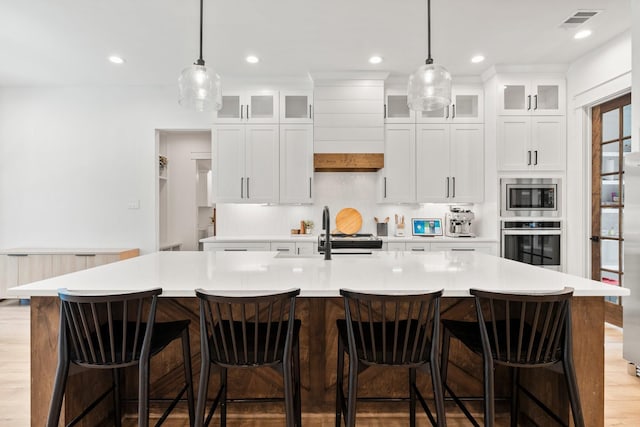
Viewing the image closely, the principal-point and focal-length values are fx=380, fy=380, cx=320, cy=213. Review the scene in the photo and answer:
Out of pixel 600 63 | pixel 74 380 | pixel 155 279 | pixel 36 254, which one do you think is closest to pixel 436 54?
pixel 600 63

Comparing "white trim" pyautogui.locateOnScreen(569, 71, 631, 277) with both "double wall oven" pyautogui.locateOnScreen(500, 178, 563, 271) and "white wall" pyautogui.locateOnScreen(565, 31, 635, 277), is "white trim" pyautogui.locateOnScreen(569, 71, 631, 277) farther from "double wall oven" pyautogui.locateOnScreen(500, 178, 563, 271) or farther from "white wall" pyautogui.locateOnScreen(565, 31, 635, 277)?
"double wall oven" pyautogui.locateOnScreen(500, 178, 563, 271)

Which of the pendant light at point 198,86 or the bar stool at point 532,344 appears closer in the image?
the bar stool at point 532,344

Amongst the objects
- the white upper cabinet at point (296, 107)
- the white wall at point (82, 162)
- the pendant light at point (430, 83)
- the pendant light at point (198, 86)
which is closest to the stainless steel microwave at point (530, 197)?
the white upper cabinet at point (296, 107)

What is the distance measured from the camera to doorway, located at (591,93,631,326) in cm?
364

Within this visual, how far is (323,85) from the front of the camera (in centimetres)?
449

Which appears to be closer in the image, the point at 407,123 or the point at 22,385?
the point at 22,385

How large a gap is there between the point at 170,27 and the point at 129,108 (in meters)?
1.92

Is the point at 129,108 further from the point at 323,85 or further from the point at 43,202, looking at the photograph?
the point at 323,85

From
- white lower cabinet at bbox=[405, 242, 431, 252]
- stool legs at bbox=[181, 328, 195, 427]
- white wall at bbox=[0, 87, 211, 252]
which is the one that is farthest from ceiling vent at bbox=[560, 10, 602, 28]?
white wall at bbox=[0, 87, 211, 252]

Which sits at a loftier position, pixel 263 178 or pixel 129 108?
pixel 129 108

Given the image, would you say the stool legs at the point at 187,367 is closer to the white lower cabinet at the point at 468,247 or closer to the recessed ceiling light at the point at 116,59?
the white lower cabinet at the point at 468,247

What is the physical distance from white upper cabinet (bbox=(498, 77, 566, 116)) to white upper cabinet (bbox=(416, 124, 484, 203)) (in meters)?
0.39

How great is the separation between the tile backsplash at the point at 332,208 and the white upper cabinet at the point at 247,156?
1.46ft

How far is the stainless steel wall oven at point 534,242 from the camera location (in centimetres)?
426
